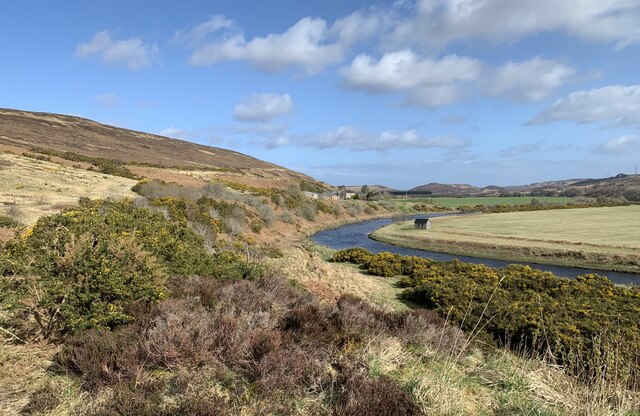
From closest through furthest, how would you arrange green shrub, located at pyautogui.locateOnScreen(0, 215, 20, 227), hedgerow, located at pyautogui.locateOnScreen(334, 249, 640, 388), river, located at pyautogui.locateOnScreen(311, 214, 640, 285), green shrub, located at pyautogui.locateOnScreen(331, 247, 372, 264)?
hedgerow, located at pyautogui.locateOnScreen(334, 249, 640, 388) → green shrub, located at pyautogui.locateOnScreen(0, 215, 20, 227) → green shrub, located at pyautogui.locateOnScreen(331, 247, 372, 264) → river, located at pyautogui.locateOnScreen(311, 214, 640, 285)

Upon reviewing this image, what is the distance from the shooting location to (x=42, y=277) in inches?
221

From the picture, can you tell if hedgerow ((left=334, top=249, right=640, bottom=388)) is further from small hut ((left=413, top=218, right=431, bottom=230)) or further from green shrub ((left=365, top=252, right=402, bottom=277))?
small hut ((left=413, top=218, right=431, bottom=230))

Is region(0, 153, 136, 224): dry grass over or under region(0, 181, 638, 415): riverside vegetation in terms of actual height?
over

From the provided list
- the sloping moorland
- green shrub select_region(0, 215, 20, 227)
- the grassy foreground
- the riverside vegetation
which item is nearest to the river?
the grassy foreground

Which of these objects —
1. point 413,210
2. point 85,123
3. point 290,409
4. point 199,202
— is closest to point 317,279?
point 290,409

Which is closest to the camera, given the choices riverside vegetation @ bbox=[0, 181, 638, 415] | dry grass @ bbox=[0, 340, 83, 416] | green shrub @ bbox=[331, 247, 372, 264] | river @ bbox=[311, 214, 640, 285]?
dry grass @ bbox=[0, 340, 83, 416]

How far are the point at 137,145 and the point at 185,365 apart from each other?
87.0 metres

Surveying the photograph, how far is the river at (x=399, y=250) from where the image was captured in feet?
81.4

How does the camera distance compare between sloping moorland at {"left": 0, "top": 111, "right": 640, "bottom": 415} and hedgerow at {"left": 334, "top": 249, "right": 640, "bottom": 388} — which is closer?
sloping moorland at {"left": 0, "top": 111, "right": 640, "bottom": 415}

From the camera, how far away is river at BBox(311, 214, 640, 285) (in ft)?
81.4

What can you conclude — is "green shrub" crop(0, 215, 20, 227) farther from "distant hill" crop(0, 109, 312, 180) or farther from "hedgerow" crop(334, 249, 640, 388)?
"distant hill" crop(0, 109, 312, 180)

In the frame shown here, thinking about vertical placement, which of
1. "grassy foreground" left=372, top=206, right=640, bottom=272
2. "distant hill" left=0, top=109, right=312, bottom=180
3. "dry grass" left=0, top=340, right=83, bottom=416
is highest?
"distant hill" left=0, top=109, right=312, bottom=180

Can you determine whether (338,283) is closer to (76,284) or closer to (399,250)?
(76,284)

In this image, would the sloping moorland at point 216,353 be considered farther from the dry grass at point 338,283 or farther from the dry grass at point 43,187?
the dry grass at point 43,187
